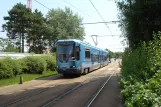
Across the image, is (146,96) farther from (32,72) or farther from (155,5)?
(32,72)

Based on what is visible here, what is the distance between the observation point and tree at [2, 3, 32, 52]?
2643 inches

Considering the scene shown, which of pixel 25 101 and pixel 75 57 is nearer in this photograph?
pixel 25 101

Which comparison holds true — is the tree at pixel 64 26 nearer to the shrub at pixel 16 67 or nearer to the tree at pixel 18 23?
the tree at pixel 18 23

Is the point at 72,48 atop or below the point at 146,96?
atop

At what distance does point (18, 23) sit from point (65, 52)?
43.2m

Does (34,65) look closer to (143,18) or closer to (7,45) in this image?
(143,18)

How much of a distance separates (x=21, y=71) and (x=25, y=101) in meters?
15.6

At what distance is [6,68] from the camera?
25.2 m

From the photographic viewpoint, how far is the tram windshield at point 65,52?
26.8 m

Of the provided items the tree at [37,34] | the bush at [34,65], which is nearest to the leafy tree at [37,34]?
the tree at [37,34]

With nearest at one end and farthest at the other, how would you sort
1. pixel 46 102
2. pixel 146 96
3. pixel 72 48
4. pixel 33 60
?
pixel 146 96
pixel 46 102
pixel 72 48
pixel 33 60

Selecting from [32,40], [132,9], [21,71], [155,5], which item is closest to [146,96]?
[155,5]

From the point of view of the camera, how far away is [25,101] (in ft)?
46.1

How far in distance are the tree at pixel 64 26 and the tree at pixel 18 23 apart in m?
7.25
